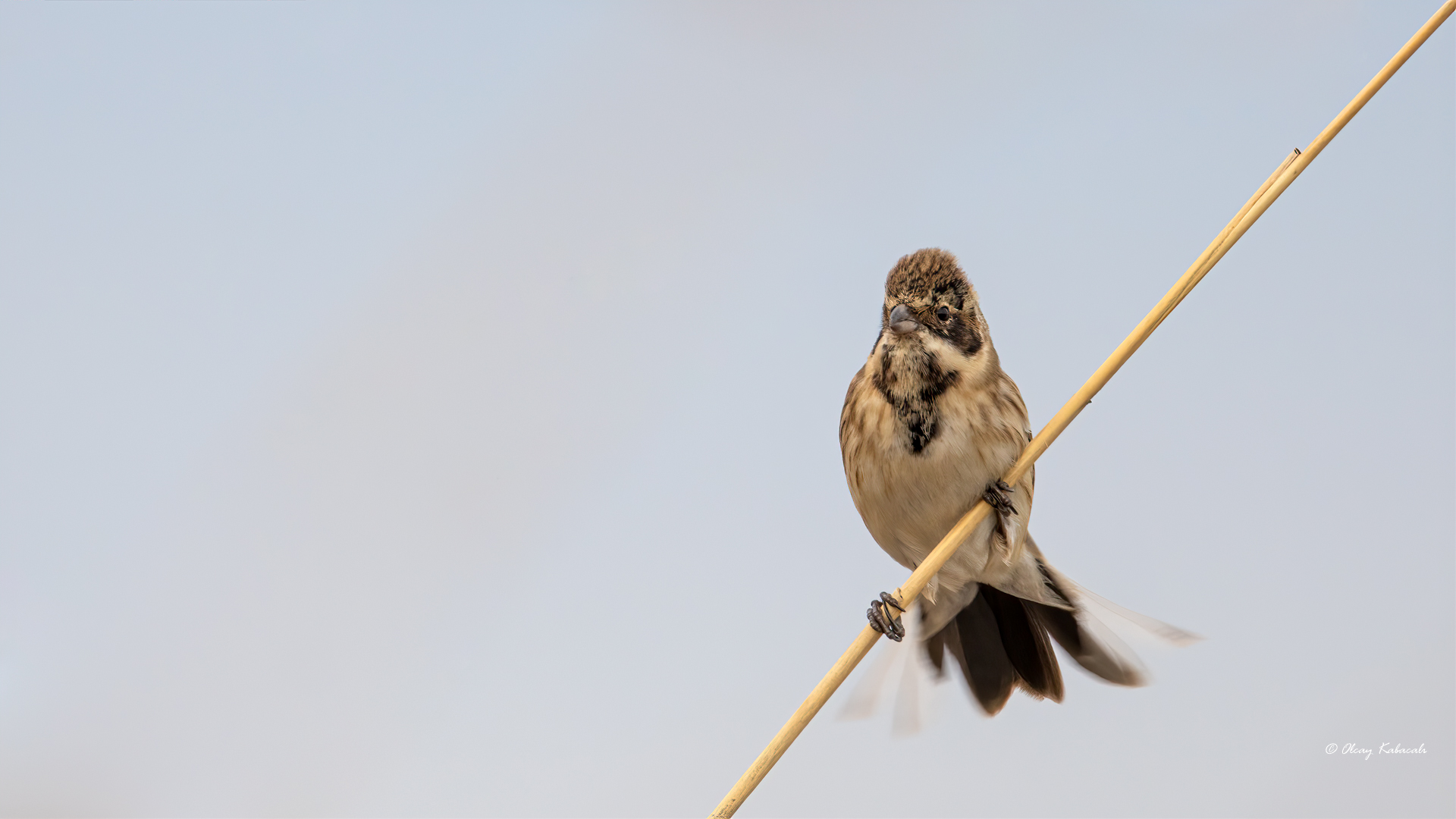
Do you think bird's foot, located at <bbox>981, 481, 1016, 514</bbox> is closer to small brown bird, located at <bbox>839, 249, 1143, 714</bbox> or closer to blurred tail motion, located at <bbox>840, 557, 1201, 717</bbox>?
small brown bird, located at <bbox>839, 249, 1143, 714</bbox>

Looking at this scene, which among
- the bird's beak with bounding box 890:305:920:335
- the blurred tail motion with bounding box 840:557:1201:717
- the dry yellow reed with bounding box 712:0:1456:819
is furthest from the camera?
the blurred tail motion with bounding box 840:557:1201:717

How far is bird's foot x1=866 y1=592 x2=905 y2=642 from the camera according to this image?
1.36 m

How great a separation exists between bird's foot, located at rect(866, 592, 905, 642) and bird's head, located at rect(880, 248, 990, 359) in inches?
13.8

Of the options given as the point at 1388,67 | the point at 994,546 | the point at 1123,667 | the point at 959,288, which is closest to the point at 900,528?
the point at 994,546

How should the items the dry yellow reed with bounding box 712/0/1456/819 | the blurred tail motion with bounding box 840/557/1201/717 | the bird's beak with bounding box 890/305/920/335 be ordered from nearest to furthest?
1. the dry yellow reed with bounding box 712/0/1456/819
2. the bird's beak with bounding box 890/305/920/335
3. the blurred tail motion with bounding box 840/557/1201/717

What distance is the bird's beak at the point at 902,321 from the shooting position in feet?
4.44

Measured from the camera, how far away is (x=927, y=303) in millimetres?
1387

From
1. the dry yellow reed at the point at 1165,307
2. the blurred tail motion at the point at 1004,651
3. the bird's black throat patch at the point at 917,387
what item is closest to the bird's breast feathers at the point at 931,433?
the bird's black throat patch at the point at 917,387

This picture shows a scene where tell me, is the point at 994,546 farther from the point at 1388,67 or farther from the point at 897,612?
the point at 1388,67

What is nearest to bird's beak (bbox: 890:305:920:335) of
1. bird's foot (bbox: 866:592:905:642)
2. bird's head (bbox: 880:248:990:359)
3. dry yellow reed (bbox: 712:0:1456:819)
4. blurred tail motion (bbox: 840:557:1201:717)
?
bird's head (bbox: 880:248:990:359)

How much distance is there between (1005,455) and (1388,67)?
0.66m

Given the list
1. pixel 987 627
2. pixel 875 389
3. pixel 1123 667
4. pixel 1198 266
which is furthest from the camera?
pixel 987 627

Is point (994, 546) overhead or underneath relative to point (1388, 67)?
underneath

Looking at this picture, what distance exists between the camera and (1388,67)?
47.2 inches
